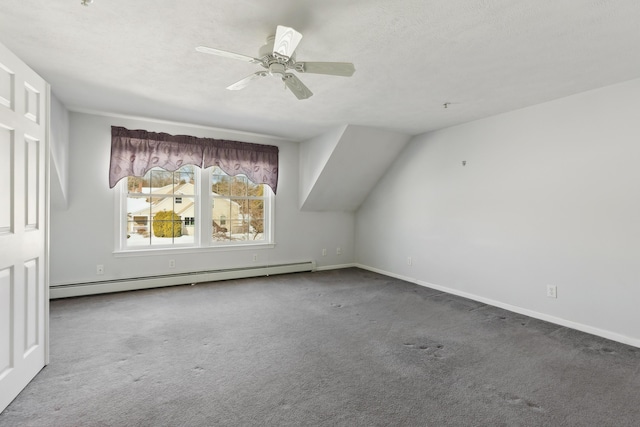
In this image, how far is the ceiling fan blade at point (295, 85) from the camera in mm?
2254

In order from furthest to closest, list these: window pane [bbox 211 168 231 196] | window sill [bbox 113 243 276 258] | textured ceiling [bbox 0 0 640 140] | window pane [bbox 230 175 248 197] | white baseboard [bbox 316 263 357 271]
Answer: white baseboard [bbox 316 263 357 271], window pane [bbox 230 175 248 197], window pane [bbox 211 168 231 196], window sill [bbox 113 243 276 258], textured ceiling [bbox 0 0 640 140]

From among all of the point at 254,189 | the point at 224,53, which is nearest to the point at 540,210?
the point at 224,53

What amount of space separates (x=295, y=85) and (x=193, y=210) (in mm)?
3113

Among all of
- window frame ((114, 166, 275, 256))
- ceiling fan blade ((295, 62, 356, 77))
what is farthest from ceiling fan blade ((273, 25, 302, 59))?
window frame ((114, 166, 275, 256))

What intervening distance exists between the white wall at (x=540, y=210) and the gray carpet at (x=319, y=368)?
35 centimetres

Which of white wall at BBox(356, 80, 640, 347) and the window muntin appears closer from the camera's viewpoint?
white wall at BBox(356, 80, 640, 347)

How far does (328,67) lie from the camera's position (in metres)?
2.08

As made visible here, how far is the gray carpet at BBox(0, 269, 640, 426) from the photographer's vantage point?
5.95 feet

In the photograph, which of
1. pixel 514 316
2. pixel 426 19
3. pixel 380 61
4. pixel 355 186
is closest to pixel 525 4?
pixel 426 19

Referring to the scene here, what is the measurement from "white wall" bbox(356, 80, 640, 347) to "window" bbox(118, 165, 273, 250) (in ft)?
8.21

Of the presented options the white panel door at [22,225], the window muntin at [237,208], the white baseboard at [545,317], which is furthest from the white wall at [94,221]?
the white baseboard at [545,317]

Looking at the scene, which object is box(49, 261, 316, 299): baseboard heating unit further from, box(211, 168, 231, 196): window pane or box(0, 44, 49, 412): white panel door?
box(0, 44, 49, 412): white panel door

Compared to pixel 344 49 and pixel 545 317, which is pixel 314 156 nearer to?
pixel 344 49

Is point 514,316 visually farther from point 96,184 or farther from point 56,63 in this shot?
point 96,184
